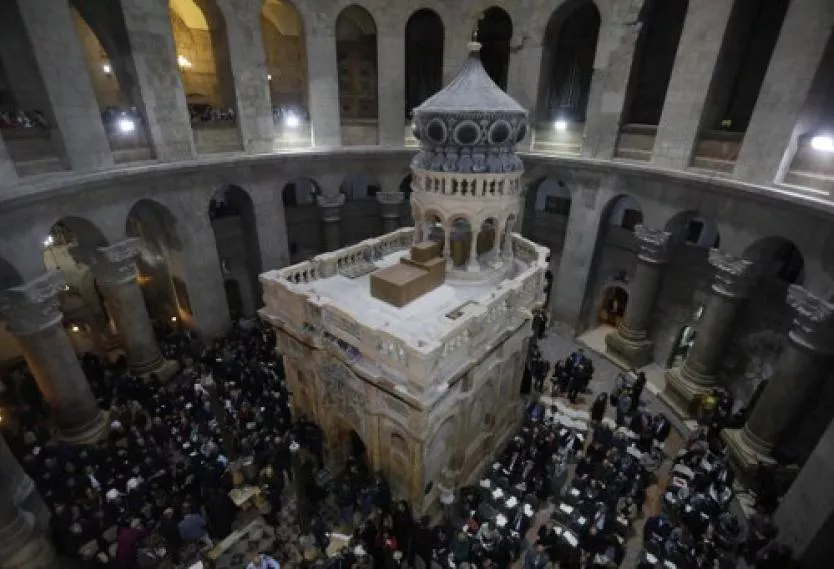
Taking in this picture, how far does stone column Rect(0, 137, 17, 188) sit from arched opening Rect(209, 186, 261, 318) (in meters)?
7.88

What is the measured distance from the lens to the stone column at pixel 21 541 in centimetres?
1003

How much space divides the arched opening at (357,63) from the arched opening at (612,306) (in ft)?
52.3

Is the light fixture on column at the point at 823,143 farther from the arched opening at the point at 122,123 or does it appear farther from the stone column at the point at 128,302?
the stone column at the point at 128,302

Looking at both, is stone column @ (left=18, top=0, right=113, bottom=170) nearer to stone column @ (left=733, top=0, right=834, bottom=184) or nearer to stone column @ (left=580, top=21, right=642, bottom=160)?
stone column @ (left=580, top=21, right=642, bottom=160)

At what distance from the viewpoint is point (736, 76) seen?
649 inches

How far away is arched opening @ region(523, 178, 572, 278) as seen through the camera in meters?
22.0

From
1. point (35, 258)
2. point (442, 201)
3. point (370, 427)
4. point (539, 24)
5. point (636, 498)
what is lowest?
A: point (636, 498)

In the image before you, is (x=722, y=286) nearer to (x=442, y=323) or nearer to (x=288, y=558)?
(x=442, y=323)

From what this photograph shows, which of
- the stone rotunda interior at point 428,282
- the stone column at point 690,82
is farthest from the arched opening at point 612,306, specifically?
the stone column at point 690,82

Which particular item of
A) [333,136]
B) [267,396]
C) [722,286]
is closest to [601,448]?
[722,286]

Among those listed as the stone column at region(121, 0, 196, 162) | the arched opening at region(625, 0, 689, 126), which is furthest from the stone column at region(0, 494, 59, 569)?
the arched opening at region(625, 0, 689, 126)

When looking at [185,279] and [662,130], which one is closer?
[662,130]

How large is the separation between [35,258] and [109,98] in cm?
1652

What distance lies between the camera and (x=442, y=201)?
13.4 metres
